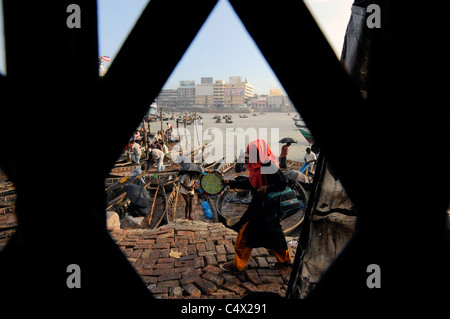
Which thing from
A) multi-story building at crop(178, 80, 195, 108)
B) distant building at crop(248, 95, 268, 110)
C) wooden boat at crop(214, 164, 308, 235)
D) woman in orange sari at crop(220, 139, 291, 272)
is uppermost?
multi-story building at crop(178, 80, 195, 108)

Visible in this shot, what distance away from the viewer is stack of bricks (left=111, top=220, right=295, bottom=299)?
347cm

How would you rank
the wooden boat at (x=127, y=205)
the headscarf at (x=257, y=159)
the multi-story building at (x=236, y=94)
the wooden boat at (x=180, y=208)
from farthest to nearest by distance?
the multi-story building at (x=236, y=94) < the wooden boat at (x=180, y=208) < the wooden boat at (x=127, y=205) < the headscarf at (x=257, y=159)

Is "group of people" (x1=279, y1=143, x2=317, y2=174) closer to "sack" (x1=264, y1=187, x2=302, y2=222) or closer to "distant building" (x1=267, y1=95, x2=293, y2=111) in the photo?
"sack" (x1=264, y1=187, x2=302, y2=222)

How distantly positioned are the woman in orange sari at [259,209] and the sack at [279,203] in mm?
42

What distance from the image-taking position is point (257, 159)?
3682mm

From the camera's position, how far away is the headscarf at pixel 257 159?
3660 millimetres

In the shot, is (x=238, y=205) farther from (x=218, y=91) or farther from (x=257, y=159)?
(x=218, y=91)

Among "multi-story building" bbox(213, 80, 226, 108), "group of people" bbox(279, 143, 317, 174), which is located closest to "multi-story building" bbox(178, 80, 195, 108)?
"multi-story building" bbox(213, 80, 226, 108)

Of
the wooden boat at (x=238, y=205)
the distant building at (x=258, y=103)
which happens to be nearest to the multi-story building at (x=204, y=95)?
the distant building at (x=258, y=103)

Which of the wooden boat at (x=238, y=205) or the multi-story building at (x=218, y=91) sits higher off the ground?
the multi-story building at (x=218, y=91)

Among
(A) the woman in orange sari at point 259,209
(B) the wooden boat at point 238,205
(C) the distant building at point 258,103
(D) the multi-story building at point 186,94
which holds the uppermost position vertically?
(D) the multi-story building at point 186,94

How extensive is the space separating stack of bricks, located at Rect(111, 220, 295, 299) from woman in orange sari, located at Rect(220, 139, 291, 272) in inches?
12.0

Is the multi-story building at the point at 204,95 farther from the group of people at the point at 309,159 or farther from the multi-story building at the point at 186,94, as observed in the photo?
the group of people at the point at 309,159
